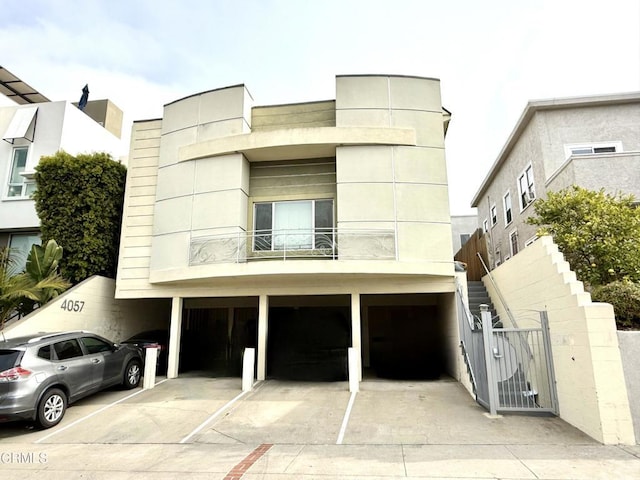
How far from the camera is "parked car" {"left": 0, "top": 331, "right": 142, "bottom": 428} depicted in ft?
23.8

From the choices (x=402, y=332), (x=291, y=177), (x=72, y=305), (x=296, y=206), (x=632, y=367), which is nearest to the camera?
(x=632, y=367)

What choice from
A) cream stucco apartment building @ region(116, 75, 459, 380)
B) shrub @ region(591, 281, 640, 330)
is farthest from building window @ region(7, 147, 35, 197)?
shrub @ region(591, 281, 640, 330)

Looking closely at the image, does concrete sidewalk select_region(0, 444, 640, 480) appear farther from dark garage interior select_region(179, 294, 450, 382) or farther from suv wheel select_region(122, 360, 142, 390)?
dark garage interior select_region(179, 294, 450, 382)

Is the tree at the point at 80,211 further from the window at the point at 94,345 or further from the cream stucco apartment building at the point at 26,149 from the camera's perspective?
the window at the point at 94,345

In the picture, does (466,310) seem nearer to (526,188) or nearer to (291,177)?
(291,177)

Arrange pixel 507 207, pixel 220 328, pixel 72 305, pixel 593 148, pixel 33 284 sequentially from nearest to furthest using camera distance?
pixel 33 284
pixel 72 305
pixel 593 148
pixel 220 328
pixel 507 207

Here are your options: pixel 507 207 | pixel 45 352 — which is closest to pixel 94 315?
pixel 45 352

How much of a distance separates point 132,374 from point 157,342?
2.59 m

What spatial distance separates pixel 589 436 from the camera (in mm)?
6531

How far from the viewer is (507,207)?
19.7 meters

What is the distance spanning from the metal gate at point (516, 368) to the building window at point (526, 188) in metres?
9.24

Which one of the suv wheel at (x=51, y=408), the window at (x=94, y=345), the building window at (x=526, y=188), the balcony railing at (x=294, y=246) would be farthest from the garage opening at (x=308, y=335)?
the building window at (x=526, y=188)

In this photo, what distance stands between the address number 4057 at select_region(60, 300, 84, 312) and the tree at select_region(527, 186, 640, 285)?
1312cm

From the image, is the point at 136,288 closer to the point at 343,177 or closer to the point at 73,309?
the point at 73,309
